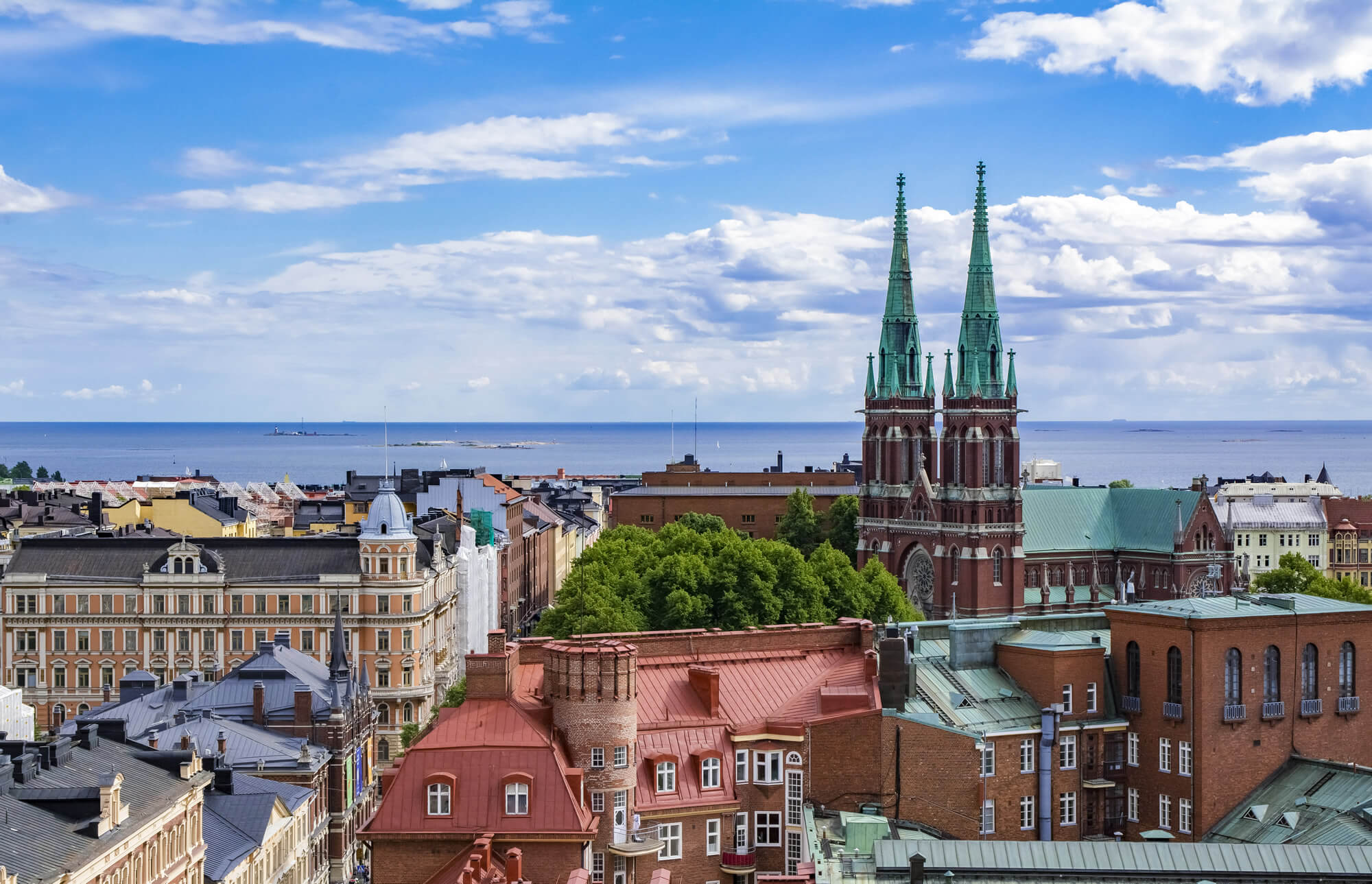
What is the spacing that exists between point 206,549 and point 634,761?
5917 cm

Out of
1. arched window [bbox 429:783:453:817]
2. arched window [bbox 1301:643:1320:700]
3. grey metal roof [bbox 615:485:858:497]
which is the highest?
grey metal roof [bbox 615:485:858:497]

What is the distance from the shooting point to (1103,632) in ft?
217

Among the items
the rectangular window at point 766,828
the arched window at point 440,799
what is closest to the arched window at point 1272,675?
the rectangular window at point 766,828

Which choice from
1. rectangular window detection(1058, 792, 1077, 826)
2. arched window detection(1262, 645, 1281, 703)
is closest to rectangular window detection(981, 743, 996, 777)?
rectangular window detection(1058, 792, 1077, 826)

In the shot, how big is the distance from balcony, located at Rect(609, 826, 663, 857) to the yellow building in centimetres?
8819

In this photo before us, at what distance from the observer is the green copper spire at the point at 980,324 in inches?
5241

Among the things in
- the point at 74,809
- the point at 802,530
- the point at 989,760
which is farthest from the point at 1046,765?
the point at 802,530

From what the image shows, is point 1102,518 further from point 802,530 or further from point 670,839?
point 670,839

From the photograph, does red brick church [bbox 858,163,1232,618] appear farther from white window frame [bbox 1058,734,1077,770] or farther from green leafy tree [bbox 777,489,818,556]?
white window frame [bbox 1058,734,1077,770]

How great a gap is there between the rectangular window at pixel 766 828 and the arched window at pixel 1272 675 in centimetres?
1846

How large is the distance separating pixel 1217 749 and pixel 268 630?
199 feet

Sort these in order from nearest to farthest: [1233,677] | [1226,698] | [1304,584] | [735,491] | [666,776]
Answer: [666,776]
[1226,698]
[1233,677]
[1304,584]
[735,491]

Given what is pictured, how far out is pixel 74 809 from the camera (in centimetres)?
4572

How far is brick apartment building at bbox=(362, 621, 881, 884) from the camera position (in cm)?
4712
